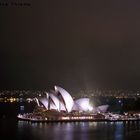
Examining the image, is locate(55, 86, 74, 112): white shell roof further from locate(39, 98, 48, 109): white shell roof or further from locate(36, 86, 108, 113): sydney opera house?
locate(39, 98, 48, 109): white shell roof

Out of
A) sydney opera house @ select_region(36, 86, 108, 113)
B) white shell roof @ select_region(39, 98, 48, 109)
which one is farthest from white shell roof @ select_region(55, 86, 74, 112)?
white shell roof @ select_region(39, 98, 48, 109)

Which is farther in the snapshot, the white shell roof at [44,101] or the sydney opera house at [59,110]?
the white shell roof at [44,101]

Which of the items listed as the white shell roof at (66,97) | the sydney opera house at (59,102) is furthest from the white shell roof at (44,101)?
the white shell roof at (66,97)

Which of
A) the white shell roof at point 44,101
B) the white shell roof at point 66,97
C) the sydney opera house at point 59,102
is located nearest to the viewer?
the white shell roof at point 66,97

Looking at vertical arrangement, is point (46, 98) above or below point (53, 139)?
above

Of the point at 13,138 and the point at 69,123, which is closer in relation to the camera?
the point at 13,138

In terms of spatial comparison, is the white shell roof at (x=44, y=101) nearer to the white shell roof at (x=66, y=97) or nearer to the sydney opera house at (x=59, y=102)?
the sydney opera house at (x=59, y=102)

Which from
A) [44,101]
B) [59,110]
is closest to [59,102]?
[59,110]

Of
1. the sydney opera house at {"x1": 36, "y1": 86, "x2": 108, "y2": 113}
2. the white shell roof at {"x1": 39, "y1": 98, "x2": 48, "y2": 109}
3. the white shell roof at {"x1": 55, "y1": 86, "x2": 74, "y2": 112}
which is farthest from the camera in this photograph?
the white shell roof at {"x1": 39, "y1": 98, "x2": 48, "y2": 109}

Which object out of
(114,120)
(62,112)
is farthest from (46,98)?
(114,120)

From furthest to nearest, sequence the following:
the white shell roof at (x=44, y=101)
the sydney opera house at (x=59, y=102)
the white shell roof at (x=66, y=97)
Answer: the white shell roof at (x=44, y=101) < the sydney opera house at (x=59, y=102) < the white shell roof at (x=66, y=97)

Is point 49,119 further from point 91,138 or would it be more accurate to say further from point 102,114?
point 91,138
